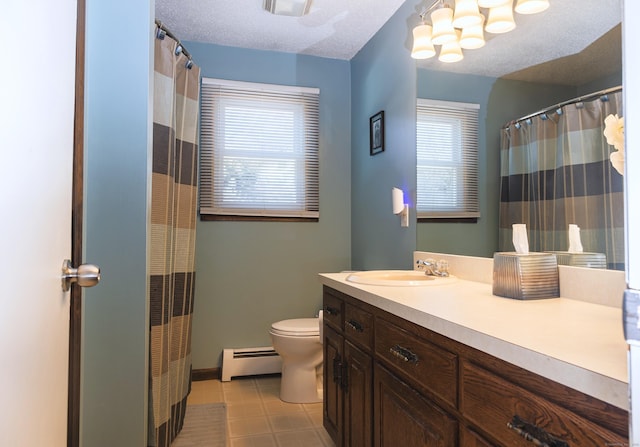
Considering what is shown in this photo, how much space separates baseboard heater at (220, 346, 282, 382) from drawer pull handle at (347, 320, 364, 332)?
1.61 m

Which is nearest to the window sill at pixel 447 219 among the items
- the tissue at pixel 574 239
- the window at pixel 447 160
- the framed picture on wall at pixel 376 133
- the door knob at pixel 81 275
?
the window at pixel 447 160

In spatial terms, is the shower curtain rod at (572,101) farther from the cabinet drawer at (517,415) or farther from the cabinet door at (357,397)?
the cabinet door at (357,397)

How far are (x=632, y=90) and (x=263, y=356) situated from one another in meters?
3.09

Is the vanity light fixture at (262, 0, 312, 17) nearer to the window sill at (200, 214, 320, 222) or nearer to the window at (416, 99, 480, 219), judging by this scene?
the window at (416, 99, 480, 219)

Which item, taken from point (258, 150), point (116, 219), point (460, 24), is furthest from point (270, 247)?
point (460, 24)

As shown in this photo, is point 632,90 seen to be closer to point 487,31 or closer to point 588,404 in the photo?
point 588,404

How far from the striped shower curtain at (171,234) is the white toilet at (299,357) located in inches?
23.0

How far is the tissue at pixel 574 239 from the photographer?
1375 mm

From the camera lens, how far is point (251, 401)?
2.75m

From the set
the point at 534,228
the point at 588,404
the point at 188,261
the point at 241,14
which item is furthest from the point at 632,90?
the point at 241,14

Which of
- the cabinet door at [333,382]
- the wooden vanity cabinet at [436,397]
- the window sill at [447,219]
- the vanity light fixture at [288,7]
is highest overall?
the vanity light fixture at [288,7]

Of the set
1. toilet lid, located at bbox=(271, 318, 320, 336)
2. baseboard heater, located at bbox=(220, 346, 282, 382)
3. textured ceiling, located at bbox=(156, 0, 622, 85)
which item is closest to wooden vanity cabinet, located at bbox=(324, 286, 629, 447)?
toilet lid, located at bbox=(271, 318, 320, 336)

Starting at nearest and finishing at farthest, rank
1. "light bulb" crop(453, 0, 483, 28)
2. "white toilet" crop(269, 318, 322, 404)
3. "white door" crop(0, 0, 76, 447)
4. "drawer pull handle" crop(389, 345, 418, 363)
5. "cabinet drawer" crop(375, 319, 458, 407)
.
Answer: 1. "white door" crop(0, 0, 76, 447)
2. "cabinet drawer" crop(375, 319, 458, 407)
3. "drawer pull handle" crop(389, 345, 418, 363)
4. "light bulb" crop(453, 0, 483, 28)
5. "white toilet" crop(269, 318, 322, 404)

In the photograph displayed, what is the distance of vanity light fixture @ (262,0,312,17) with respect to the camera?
8.26 ft
